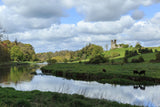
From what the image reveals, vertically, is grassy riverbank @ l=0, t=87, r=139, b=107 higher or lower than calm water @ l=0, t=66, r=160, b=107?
higher

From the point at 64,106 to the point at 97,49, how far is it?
128 m

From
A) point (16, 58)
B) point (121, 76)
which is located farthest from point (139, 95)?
point (16, 58)

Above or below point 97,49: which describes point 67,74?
below

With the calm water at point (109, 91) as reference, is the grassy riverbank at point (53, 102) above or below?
above

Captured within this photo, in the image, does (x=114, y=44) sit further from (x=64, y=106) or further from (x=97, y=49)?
(x=64, y=106)

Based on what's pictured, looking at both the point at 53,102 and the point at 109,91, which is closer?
the point at 53,102

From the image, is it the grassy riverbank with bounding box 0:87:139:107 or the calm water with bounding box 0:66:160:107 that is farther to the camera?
the calm water with bounding box 0:66:160:107

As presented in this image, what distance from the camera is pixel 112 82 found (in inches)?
1054

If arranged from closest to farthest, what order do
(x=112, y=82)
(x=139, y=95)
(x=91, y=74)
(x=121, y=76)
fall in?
(x=139, y=95)
(x=112, y=82)
(x=121, y=76)
(x=91, y=74)

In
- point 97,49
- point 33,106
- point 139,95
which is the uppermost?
point 97,49

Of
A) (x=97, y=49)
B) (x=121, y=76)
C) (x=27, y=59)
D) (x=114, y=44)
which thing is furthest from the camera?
(x=114, y=44)

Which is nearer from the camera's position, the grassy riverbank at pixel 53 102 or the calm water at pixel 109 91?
the grassy riverbank at pixel 53 102

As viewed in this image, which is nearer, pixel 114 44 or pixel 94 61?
pixel 94 61

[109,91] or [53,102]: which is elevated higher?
[53,102]
